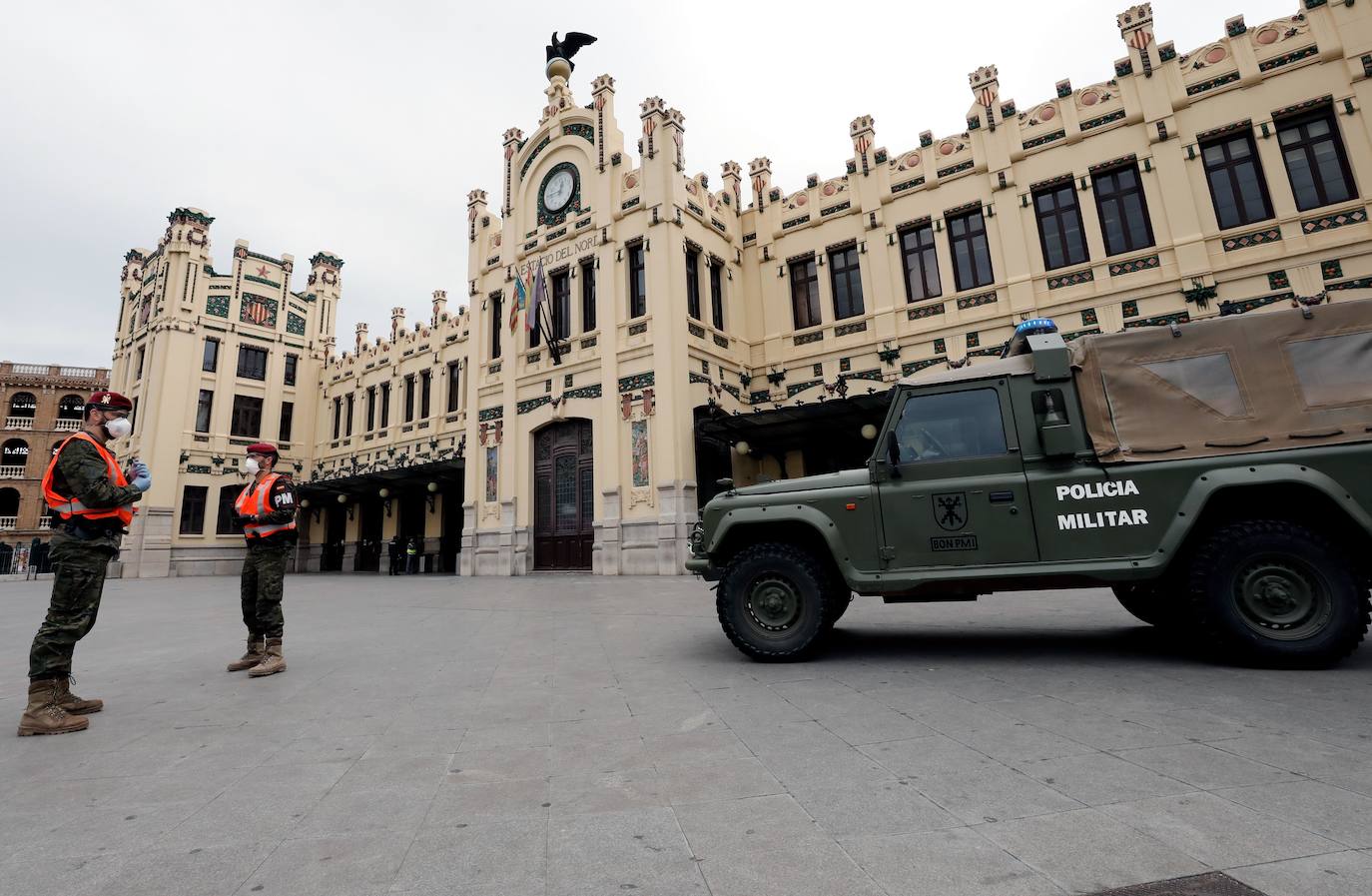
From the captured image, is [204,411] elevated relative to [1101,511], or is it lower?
elevated

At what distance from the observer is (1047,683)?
4125 millimetres

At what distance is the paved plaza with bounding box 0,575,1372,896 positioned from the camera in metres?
1.96

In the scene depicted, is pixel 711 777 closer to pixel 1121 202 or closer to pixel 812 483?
pixel 812 483

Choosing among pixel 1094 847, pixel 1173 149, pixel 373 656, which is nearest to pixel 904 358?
pixel 1173 149

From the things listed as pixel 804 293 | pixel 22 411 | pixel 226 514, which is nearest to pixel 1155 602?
pixel 804 293

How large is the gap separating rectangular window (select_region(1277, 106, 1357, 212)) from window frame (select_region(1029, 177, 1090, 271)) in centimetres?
364

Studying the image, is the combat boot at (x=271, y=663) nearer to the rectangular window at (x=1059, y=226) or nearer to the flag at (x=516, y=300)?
the flag at (x=516, y=300)

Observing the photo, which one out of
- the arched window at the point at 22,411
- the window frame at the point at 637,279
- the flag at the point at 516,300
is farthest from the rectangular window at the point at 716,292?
the arched window at the point at 22,411

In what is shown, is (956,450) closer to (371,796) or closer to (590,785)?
(590,785)

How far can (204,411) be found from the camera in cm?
2844

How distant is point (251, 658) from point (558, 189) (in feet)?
59.3

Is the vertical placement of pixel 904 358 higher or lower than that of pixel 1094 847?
higher

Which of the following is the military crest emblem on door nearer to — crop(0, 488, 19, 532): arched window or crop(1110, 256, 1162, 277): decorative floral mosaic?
crop(1110, 256, 1162, 277): decorative floral mosaic

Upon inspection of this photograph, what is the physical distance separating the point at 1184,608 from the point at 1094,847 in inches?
158
